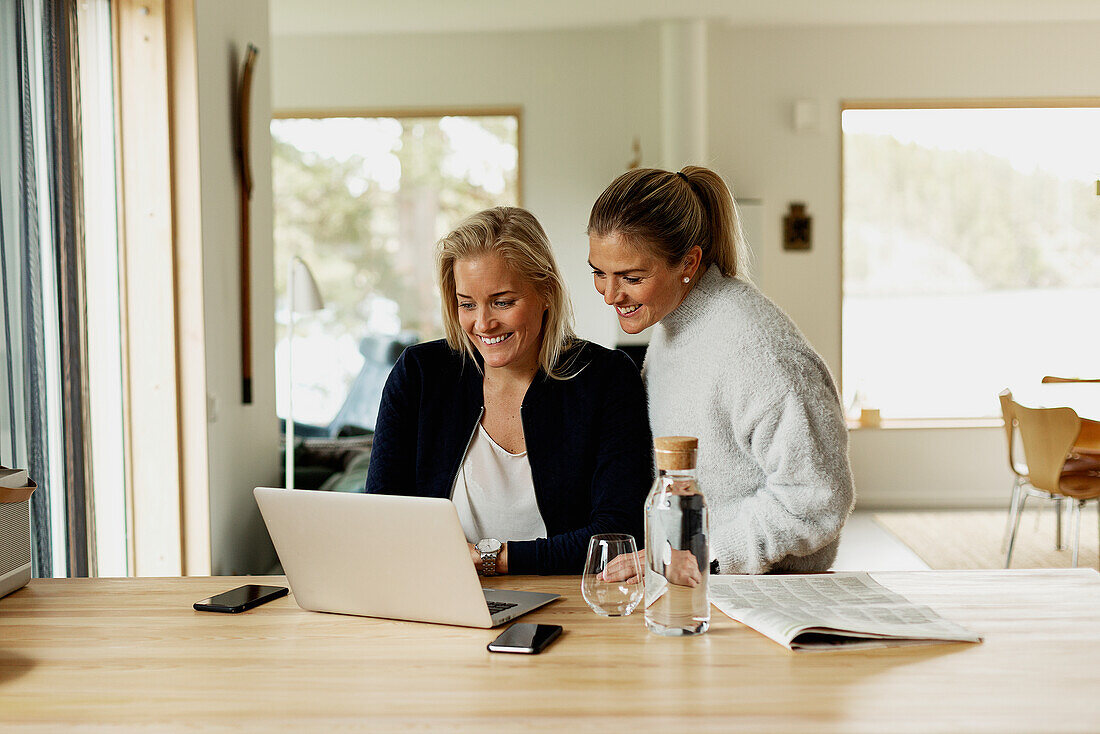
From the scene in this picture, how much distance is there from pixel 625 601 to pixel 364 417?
13.9 feet

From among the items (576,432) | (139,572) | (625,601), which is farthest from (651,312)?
(139,572)

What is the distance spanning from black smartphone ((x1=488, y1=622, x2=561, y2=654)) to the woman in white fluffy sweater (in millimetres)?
487

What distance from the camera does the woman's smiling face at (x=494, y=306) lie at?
190cm

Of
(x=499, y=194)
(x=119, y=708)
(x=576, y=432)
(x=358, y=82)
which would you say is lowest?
(x=119, y=708)

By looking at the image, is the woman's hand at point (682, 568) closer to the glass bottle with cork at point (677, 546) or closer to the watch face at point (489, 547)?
the glass bottle with cork at point (677, 546)

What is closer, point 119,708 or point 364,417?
point 119,708

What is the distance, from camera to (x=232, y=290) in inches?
131

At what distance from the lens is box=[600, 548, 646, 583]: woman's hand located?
140 centimetres

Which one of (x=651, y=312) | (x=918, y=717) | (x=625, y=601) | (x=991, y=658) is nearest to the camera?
(x=918, y=717)

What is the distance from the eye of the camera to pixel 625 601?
1.42 meters

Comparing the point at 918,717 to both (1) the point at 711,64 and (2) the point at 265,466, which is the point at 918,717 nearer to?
(2) the point at 265,466

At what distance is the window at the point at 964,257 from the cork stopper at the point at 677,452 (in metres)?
5.26

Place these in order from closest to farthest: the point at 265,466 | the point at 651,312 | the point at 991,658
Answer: the point at 991,658 → the point at 651,312 → the point at 265,466

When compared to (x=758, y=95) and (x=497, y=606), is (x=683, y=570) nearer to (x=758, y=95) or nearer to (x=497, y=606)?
(x=497, y=606)
